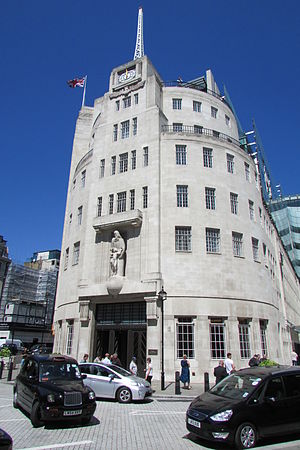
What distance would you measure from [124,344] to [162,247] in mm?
7953

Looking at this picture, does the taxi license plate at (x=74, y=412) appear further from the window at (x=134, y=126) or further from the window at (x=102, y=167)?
the window at (x=134, y=126)

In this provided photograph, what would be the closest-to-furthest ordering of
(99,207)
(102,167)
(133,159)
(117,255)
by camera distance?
(117,255) → (133,159) → (99,207) → (102,167)

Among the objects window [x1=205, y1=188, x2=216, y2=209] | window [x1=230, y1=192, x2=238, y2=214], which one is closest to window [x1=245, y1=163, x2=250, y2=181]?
window [x1=230, y1=192, x2=238, y2=214]

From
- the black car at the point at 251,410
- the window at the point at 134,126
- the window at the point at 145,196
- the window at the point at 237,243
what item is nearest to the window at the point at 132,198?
the window at the point at 145,196

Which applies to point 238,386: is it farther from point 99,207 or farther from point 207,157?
point 207,157

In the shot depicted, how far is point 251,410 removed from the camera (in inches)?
310

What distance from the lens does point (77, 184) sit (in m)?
34.5

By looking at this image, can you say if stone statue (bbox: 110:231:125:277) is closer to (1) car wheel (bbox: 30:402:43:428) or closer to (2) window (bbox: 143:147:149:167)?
(2) window (bbox: 143:147:149:167)

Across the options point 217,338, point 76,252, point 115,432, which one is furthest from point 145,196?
point 115,432

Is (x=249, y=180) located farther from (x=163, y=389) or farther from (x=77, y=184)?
(x=163, y=389)

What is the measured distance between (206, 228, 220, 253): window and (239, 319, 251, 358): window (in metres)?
5.75

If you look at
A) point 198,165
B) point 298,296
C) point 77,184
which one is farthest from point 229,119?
point 298,296

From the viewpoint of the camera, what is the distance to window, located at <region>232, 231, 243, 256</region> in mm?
27062

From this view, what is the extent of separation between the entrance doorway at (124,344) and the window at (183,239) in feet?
22.3
